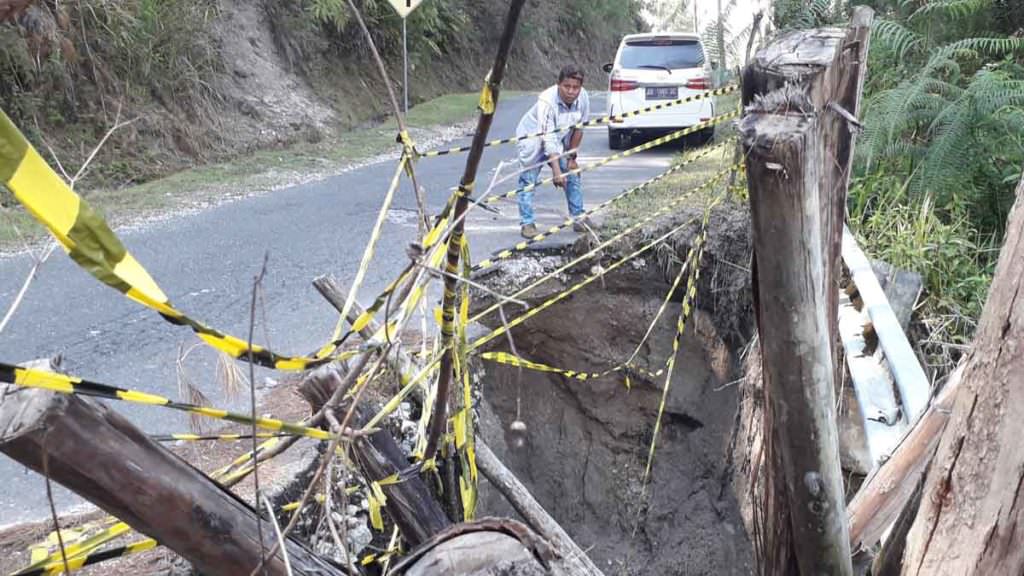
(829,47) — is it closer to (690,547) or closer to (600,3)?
(690,547)

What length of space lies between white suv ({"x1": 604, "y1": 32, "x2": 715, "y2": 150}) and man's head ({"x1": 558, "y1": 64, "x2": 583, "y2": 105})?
6102 mm

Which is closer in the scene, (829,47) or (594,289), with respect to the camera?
(829,47)

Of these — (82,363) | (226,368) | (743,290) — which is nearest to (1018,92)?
(743,290)

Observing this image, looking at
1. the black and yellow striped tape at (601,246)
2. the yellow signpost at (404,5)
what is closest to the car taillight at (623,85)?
the black and yellow striped tape at (601,246)

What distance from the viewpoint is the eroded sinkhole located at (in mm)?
6148

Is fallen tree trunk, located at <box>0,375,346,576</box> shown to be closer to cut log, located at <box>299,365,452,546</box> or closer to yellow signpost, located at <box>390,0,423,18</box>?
cut log, located at <box>299,365,452,546</box>

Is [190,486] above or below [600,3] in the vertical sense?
below

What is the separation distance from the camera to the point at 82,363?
4988 millimetres

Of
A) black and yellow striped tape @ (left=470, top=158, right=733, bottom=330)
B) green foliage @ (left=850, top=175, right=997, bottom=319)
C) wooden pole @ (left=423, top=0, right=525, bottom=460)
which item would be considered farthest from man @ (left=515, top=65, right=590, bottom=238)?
wooden pole @ (left=423, top=0, right=525, bottom=460)

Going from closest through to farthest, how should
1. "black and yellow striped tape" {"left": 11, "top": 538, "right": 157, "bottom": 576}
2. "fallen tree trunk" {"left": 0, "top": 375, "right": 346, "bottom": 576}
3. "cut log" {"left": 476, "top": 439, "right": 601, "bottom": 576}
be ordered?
"fallen tree trunk" {"left": 0, "top": 375, "right": 346, "bottom": 576}
"black and yellow striped tape" {"left": 11, "top": 538, "right": 157, "bottom": 576}
"cut log" {"left": 476, "top": 439, "right": 601, "bottom": 576}

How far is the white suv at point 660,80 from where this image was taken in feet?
41.6

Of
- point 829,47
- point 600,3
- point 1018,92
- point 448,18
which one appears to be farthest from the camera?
point 600,3

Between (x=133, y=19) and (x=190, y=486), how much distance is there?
1282 cm

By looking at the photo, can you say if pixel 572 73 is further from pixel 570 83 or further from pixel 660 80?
pixel 660 80
